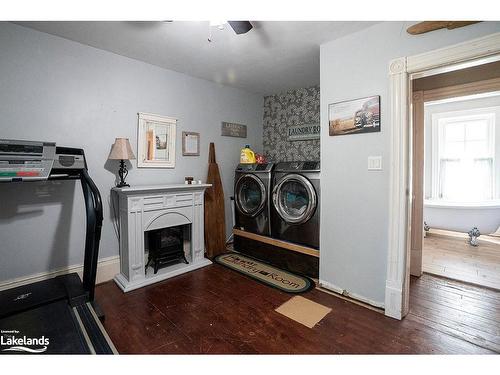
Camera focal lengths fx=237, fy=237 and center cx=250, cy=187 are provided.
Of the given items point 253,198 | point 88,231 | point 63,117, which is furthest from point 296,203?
point 63,117

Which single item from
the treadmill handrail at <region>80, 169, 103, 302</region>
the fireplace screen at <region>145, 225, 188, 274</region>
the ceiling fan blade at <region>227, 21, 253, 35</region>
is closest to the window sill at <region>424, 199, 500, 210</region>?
the fireplace screen at <region>145, 225, 188, 274</region>

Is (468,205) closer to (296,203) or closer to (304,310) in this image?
(296,203)

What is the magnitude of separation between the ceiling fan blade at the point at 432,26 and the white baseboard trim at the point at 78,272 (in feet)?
11.3

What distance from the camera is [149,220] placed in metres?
2.55

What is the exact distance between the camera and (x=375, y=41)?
2.00 meters

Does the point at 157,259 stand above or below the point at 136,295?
above

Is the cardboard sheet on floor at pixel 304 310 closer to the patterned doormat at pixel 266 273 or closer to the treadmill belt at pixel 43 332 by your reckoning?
the patterned doormat at pixel 266 273

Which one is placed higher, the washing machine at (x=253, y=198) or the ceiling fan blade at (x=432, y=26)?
the ceiling fan blade at (x=432, y=26)

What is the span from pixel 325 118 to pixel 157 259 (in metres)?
2.34

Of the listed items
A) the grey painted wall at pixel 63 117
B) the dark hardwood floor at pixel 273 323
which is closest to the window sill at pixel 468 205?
the dark hardwood floor at pixel 273 323

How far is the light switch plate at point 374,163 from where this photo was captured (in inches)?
78.3

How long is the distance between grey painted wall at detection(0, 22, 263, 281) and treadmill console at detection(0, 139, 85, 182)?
439mm
